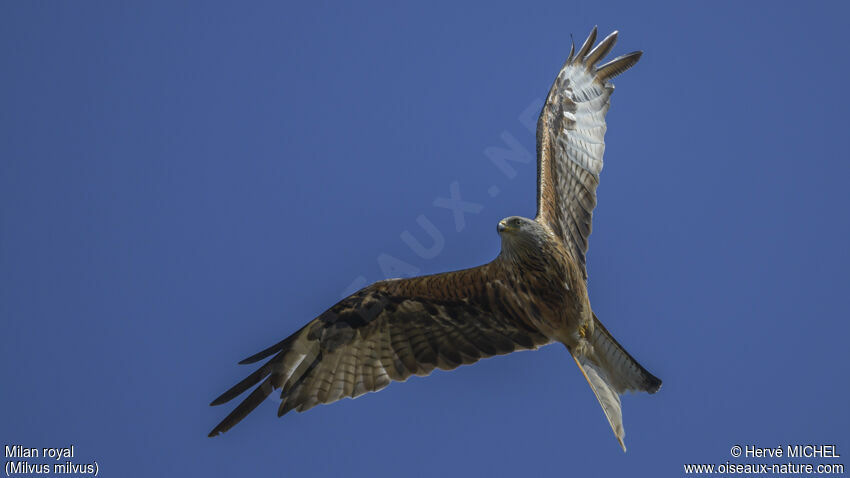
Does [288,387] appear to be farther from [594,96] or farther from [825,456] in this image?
[825,456]

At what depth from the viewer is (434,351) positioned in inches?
388

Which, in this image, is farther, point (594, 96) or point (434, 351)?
point (594, 96)

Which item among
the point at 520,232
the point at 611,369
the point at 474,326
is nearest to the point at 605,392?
the point at 611,369

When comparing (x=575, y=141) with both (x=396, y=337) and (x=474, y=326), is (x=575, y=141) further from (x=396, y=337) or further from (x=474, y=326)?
(x=396, y=337)

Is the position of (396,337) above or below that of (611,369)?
above

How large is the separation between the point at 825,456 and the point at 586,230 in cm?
442

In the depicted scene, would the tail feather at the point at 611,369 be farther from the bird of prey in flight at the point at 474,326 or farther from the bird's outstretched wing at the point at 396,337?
the bird's outstretched wing at the point at 396,337

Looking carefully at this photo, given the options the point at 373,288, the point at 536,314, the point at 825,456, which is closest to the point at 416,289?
the point at 373,288

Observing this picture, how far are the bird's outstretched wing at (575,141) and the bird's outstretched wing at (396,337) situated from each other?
3.07 feet

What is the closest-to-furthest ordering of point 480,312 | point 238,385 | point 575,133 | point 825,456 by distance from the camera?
point 238,385, point 480,312, point 575,133, point 825,456

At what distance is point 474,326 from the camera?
388 inches

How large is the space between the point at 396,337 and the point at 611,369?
2.15 metres

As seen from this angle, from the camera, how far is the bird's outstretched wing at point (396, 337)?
31.4 feet

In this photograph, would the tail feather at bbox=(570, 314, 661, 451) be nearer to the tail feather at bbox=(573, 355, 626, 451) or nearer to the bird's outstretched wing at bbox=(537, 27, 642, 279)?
the tail feather at bbox=(573, 355, 626, 451)
